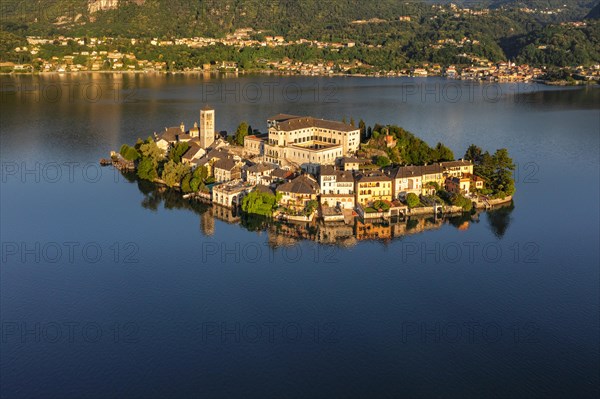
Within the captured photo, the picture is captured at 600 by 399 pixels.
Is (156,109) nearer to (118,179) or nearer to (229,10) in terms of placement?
(118,179)

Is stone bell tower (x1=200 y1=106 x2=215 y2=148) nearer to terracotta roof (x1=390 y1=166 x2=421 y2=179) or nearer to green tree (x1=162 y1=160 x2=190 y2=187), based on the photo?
green tree (x1=162 y1=160 x2=190 y2=187)

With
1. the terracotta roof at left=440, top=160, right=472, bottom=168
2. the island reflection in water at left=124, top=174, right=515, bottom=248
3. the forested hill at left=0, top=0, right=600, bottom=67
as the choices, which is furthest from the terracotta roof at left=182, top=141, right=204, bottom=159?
the forested hill at left=0, top=0, right=600, bottom=67

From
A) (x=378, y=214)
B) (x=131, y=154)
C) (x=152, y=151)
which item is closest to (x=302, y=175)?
(x=378, y=214)

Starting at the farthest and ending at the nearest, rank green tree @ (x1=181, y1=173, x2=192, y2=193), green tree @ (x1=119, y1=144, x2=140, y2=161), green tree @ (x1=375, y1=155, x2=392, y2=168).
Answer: green tree @ (x1=119, y1=144, x2=140, y2=161)
green tree @ (x1=375, y1=155, x2=392, y2=168)
green tree @ (x1=181, y1=173, x2=192, y2=193)

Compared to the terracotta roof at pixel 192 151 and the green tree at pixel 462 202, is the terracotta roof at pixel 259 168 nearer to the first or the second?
the terracotta roof at pixel 192 151

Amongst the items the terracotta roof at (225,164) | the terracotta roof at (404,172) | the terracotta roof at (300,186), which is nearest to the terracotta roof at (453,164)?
the terracotta roof at (404,172)

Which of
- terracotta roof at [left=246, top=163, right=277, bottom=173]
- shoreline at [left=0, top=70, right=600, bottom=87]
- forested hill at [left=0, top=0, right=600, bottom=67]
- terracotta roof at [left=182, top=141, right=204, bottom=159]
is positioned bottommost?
terracotta roof at [left=246, top=163, right=277, bottom=173]
